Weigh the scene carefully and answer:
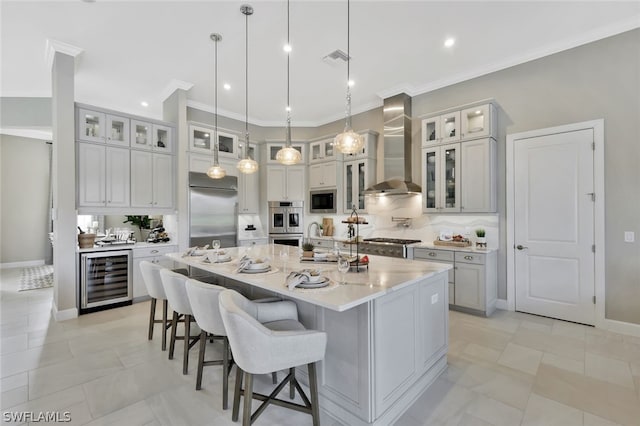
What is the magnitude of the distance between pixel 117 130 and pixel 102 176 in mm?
784

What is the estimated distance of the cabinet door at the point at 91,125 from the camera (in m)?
4.08

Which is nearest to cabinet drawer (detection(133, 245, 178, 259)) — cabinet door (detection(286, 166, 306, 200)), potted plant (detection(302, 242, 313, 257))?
cabinet door (detection(286, 166, 306, 200))

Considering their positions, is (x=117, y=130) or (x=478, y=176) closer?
(x=478, y=176)

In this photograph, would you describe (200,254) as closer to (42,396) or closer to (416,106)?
(42,396)

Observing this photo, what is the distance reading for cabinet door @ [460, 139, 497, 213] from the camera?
13.0ft

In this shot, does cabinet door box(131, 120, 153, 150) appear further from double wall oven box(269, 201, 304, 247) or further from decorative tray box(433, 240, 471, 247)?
decorative tray box(433, 240, 471, 247)

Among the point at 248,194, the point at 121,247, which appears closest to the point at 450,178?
the point at 248,194

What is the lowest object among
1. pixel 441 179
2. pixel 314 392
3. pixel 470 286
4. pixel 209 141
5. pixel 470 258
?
pixel 314 392

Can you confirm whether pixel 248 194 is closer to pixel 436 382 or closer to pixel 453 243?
pixel 453 243

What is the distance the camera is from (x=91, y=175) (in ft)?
13.7

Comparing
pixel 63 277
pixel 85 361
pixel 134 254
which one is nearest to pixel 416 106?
pixel 134 254

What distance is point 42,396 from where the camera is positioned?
220 cm

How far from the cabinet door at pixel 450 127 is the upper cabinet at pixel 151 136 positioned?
4458 millimetres

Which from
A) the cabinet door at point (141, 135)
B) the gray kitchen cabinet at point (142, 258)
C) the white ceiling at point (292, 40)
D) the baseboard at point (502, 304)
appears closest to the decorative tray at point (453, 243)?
the baseboard at point (502, 304)
